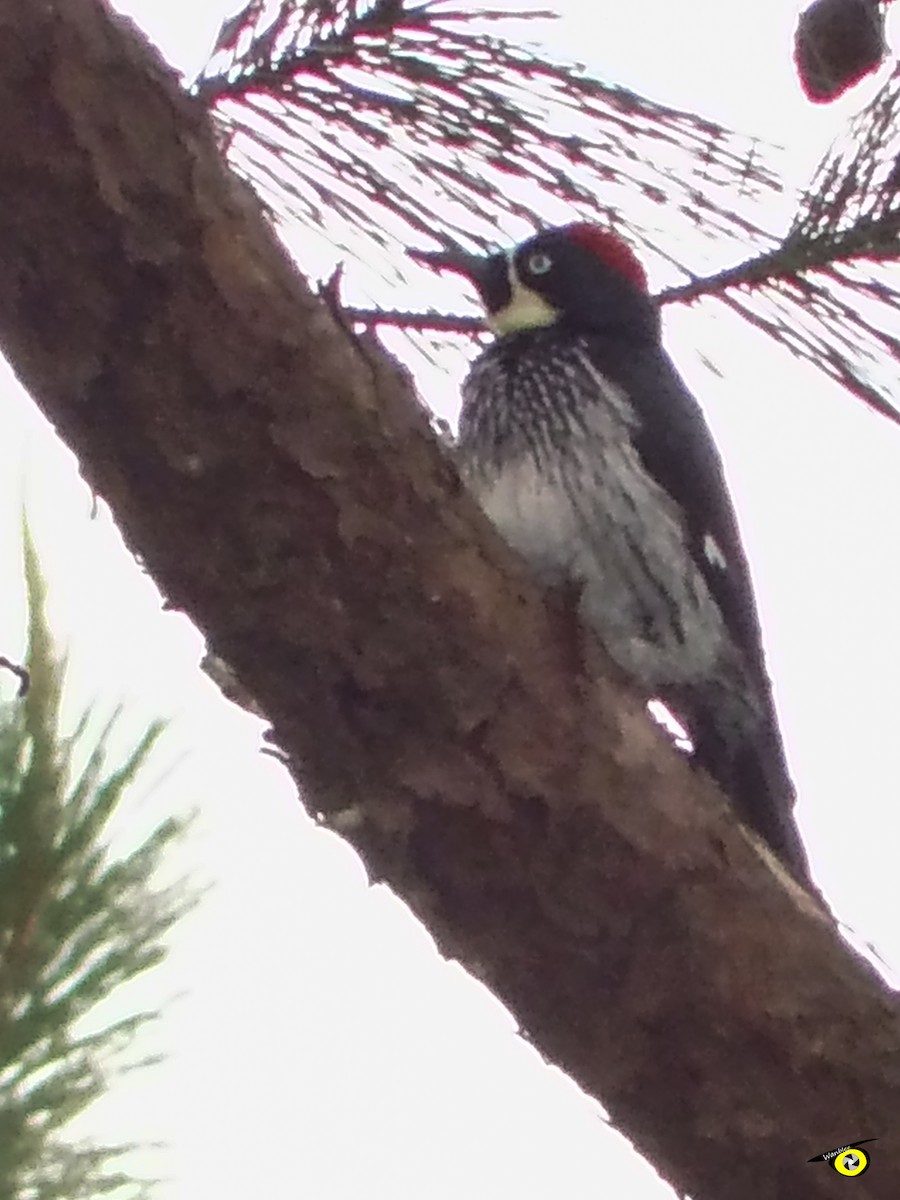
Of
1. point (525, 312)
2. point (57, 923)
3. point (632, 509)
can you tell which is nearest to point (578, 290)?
point (525, 312)

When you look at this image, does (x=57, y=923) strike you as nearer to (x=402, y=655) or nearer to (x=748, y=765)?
(x=402, y=655)

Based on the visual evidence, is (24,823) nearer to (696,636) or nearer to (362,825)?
(362,825)

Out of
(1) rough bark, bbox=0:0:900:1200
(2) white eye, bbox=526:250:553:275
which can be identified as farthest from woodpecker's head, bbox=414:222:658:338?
(1) rough bark, bbox=0:0:900:1200

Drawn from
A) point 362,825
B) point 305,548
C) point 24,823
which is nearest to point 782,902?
point 362,825

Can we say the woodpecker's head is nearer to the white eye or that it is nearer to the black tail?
the white eye

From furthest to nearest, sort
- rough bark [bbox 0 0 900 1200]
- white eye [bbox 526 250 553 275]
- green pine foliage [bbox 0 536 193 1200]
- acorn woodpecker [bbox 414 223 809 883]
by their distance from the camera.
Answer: white eye [bbox 526 250 553 275], acorn woodpecker [bbox 414 223 809 883], rough bark [bbox 0 0 900 1200], green pine foliage [bbox 0 536 193 1200]

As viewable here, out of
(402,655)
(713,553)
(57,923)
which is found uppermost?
(713,553)

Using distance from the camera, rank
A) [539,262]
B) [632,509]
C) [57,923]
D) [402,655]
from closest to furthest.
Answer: [57,923] < [402,655] < [632,509] < [539,262]
